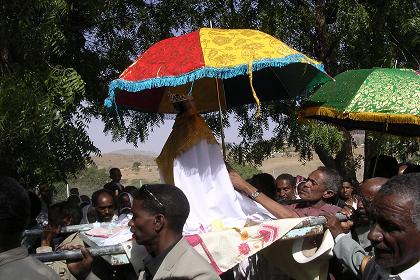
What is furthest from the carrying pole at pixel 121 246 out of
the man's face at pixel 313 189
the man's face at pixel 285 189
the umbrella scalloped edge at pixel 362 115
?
the man's face at pixel 285 189

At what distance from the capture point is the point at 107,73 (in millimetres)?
11555

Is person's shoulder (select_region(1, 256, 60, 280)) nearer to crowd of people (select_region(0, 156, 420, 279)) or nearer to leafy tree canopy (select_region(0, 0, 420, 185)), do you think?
crowd of people (select_region(0, 156, 420, 279))

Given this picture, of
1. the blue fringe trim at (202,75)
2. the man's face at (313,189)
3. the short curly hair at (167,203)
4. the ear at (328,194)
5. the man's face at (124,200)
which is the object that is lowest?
the man's face at (124,200)

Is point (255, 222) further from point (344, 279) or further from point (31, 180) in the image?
point (31, 180)

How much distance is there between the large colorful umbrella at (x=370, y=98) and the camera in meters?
5.45

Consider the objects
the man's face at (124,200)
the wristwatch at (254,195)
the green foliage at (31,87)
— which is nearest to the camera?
the wristwatch at (254,195)

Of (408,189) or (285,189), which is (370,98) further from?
(408,189)

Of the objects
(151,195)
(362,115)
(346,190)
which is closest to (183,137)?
(151,195)

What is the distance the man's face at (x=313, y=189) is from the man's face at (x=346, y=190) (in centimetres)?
176

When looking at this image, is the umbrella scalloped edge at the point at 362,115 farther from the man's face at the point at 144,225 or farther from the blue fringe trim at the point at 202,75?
the man's face at the point at 144,225

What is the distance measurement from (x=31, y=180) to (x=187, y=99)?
5.28 metres

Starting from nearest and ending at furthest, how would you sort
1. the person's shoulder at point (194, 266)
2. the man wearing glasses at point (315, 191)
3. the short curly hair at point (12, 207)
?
the short curly hair at point (12, 207) → the person's shoulder at point (194, 266) → the man wearing glasses at point (315, 191)

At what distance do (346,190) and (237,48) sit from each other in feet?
10.4

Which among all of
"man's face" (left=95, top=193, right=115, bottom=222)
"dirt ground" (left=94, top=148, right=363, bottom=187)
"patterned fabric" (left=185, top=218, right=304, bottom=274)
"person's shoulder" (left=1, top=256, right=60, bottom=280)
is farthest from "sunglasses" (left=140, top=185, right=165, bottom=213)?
"dirt ground" (left=94, top=148, right=363, bottom=187)
